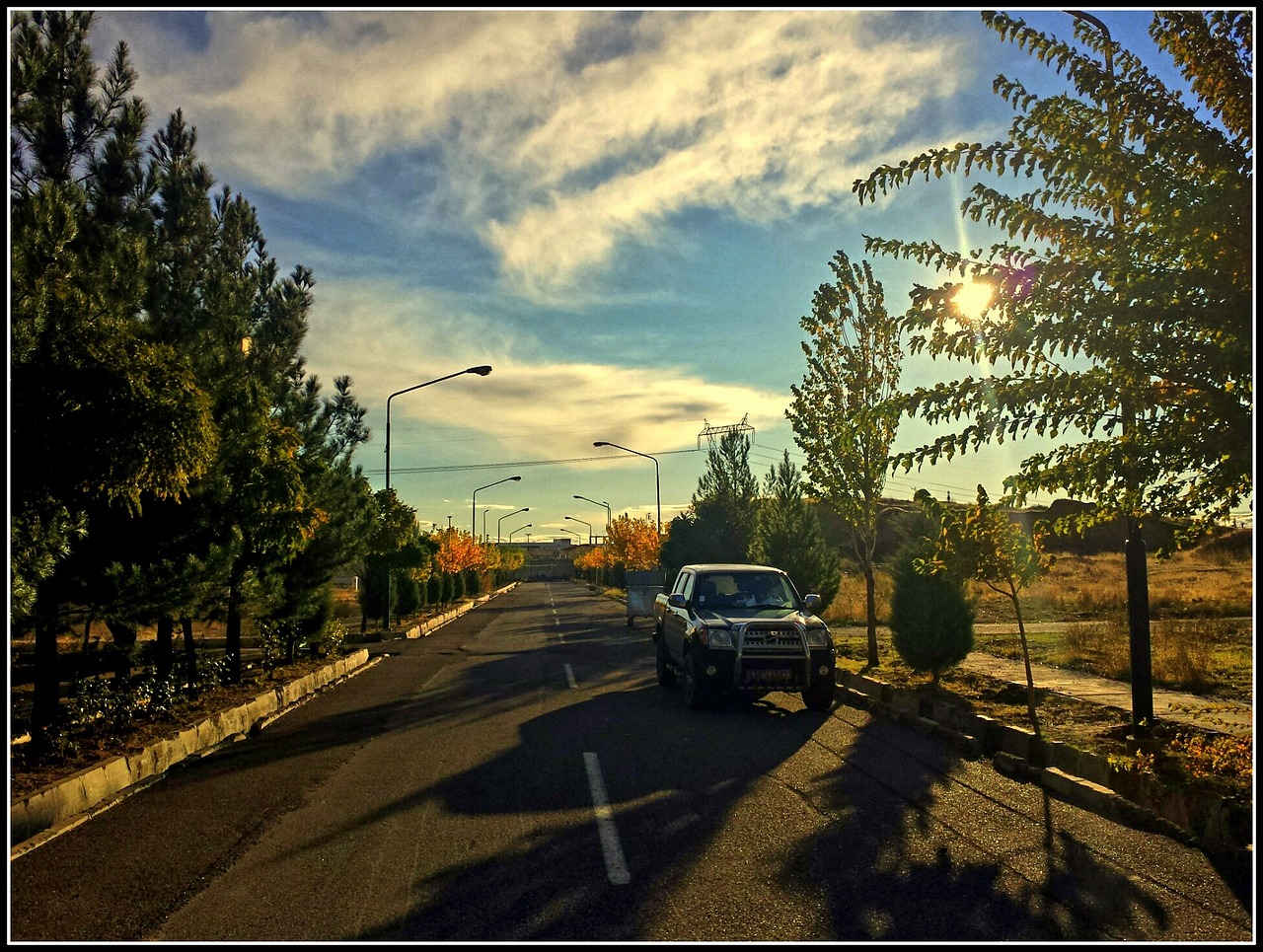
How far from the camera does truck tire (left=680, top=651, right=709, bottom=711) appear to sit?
39.3ft

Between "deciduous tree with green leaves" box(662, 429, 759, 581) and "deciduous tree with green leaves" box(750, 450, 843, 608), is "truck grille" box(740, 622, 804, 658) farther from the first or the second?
"deciduous tree with green leaves" box(662, 429, 759, 581)

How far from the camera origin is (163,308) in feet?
38.8

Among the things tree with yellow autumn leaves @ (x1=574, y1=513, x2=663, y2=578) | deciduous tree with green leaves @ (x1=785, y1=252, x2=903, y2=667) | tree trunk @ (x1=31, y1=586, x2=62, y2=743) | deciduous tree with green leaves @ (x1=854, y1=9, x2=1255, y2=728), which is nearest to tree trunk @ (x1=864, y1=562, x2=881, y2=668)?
deciduous tree with green leaves @ (x1=785, y1=252, x2=903, y2=667)

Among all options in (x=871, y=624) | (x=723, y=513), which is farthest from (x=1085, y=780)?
(x=723, y=513)

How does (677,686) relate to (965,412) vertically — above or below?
below

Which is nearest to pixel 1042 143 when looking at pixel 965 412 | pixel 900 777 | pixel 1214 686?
pixel 965 412

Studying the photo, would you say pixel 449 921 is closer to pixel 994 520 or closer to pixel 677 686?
pixel 994 520

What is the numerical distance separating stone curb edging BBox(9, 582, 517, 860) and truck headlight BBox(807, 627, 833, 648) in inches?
292

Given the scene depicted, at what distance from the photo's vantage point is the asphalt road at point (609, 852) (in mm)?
4750

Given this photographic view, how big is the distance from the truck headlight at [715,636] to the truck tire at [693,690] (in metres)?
0.37

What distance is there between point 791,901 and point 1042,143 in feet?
21.6

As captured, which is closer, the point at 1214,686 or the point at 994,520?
the point at 994,520

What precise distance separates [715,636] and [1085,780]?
16.7ft

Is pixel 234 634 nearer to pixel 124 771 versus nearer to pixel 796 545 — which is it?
pixel 124 771
